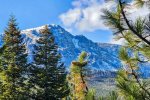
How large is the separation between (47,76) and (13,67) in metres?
3.87

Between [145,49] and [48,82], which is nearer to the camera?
[145,49]

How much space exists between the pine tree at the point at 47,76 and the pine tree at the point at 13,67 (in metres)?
1.42

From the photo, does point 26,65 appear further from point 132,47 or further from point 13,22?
point 132,47

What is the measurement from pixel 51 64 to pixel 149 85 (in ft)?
124

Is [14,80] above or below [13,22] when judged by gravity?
below

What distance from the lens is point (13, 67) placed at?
43.2m

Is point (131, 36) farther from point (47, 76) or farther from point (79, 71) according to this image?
point (47, 76)

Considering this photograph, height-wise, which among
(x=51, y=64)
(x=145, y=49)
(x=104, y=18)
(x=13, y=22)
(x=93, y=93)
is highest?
(x=13, y=22)

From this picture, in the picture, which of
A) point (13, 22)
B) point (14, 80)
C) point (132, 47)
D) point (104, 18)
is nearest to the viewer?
point (104, 18)

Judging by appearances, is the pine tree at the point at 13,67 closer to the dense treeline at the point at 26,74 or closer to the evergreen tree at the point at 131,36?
the dense treeline at the point at 26,74

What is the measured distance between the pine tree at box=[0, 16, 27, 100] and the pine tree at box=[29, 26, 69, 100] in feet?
4.67

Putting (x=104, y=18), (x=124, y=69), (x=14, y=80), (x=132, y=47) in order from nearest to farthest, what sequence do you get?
(x=104, y=18), (x=132, y=47), (x=124, y=69), (x=14, y=80)

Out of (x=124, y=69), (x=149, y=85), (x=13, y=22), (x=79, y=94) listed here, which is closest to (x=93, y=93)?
(x=149, y=85)

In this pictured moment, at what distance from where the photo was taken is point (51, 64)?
45.7m
